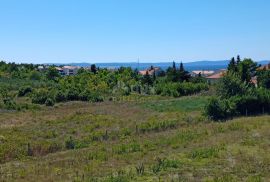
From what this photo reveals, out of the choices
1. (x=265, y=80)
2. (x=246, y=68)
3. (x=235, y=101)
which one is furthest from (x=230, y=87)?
(x=246, y=68)

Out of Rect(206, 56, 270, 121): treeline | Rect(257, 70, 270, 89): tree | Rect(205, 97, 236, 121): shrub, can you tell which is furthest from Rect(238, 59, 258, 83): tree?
Rect(205, 97, 236, 121): shrub

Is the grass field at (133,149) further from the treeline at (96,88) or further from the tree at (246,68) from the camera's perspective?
the tree at (246,68)

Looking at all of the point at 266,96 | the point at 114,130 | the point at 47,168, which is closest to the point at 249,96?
the point at 266,96

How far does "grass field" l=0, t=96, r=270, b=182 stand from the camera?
49.7 feet

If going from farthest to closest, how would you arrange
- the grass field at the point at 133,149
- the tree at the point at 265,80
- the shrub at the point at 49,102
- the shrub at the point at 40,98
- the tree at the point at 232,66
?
the tree at the point at 232,66
the tree at the point at 265,80
the shrub at the point at 40,98
the shrub at the point at 49,102
the grass field at the point at 133,149

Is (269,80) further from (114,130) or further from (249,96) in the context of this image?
(114,130)

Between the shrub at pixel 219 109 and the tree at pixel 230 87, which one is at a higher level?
the tree at pixel 230 87

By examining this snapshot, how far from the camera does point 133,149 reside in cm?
2002

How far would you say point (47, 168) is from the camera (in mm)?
16500

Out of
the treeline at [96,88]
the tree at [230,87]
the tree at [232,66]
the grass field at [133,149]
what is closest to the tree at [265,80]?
the tree at [232,66]

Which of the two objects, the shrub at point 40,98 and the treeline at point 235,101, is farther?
the shrub at point 40,98

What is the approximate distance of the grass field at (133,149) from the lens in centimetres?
1515

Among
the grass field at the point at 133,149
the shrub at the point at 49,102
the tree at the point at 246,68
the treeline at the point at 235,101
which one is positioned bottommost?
the shrub at the point at 49,102

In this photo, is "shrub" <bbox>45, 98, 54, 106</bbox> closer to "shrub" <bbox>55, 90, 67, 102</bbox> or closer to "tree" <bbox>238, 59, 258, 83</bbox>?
"shrub" <bbox>55, 90, 67, 102</bbox>
